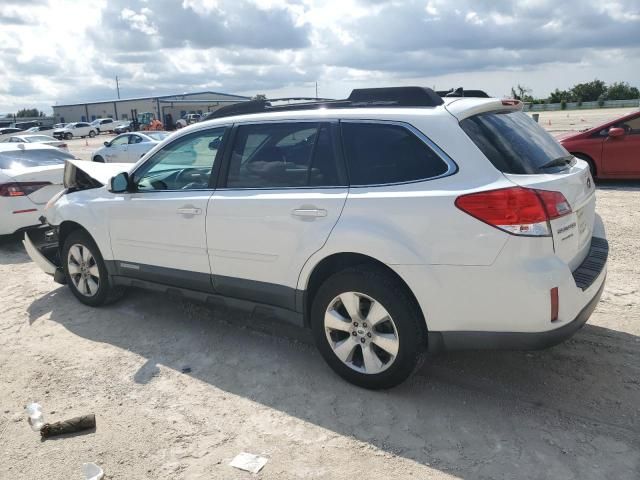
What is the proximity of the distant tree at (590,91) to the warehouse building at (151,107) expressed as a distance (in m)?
43.8

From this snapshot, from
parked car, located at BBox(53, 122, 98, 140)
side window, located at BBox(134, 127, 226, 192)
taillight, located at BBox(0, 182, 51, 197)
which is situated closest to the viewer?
side window, located at BBox(134, 127, 226, 192)

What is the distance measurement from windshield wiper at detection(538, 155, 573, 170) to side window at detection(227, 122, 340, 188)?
1245 millimetres

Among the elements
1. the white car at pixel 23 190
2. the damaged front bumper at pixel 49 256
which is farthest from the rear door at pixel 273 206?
the white car at pixel 23 190

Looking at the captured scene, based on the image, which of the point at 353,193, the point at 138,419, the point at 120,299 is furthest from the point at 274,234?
the point at 120,299

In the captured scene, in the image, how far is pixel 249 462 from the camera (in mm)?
2947

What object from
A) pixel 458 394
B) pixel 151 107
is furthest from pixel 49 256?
pixel 151 107

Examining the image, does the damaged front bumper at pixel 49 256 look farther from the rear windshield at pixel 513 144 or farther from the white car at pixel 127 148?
the white car at pixel 127 148

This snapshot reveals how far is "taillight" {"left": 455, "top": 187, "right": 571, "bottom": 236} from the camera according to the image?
288cm

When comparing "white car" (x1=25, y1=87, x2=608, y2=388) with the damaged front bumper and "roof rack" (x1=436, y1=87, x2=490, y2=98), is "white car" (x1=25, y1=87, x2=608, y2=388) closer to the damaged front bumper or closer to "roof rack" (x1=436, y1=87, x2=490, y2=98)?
"roof rack" (x1=436, y1=87, x2=490, y2=98)

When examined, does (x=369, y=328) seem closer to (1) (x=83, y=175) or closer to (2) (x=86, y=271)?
(2) (x=86, y=271)

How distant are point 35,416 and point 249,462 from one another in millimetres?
1502

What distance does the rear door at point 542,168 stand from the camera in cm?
303

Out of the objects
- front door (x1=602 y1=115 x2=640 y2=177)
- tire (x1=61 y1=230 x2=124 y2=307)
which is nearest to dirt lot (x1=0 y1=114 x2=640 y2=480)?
tire (x1=61 y1=230 x2=124 y2=307)

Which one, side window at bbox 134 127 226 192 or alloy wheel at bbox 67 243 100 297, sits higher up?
side window at bbox 134 127 226 192
